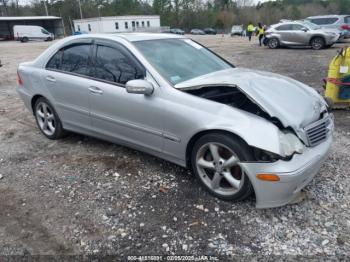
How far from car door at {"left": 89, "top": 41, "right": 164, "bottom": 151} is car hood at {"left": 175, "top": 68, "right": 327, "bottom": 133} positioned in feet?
1.46

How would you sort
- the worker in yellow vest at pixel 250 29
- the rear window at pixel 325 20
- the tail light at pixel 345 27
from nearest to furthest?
the tail light at pixel 345 27 < the rear window at pixel 325 20 < the worker in yellow vest at pixel 250 29

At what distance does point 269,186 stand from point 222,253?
681 mm

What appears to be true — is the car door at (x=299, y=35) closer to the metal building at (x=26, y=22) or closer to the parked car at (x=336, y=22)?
the parked car at (x=336, y=22)

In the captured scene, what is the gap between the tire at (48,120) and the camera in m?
4.47

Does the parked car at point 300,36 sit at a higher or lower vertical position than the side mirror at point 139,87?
lower

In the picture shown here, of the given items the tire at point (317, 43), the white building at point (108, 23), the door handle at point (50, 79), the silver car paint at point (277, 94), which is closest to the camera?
the silver car paint at point (277, 94)

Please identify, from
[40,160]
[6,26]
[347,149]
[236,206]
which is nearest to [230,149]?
[236,206]

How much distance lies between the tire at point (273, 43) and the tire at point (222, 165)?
15.5 meters

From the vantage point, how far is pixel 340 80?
539 cm

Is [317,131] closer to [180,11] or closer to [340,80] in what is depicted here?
[340,80]

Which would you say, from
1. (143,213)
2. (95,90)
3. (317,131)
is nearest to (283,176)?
(317,131)

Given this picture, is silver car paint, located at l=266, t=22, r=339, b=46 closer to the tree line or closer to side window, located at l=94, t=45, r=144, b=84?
side window, located at l=94, t=45, r=144, b=84

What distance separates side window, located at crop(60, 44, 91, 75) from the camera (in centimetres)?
392

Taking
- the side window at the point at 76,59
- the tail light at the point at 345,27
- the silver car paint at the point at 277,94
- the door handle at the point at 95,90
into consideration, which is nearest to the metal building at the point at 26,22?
the tail light at the point at 345,27
